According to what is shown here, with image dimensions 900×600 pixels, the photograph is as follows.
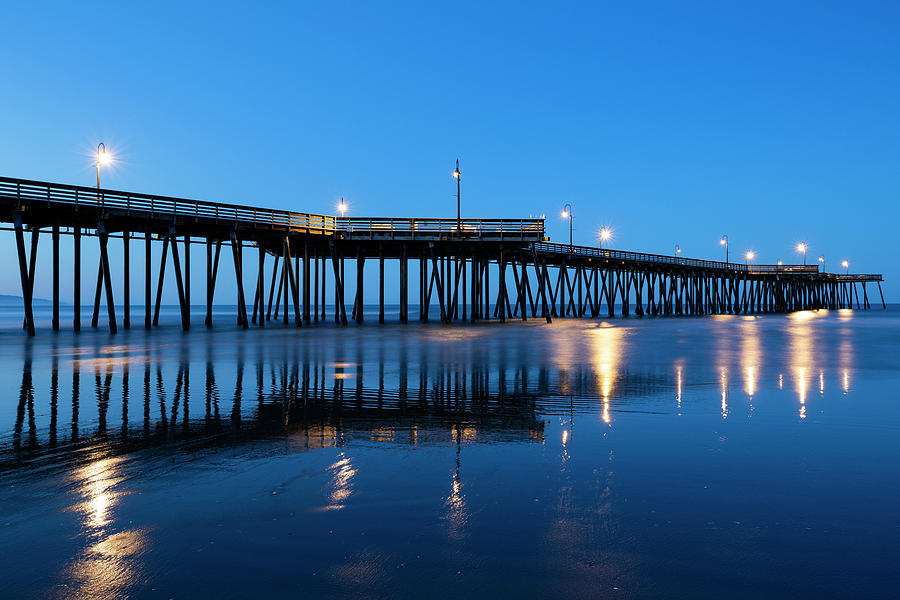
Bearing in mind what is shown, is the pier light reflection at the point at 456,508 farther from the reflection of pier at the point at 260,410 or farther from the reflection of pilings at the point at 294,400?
the reflection of pilings at the point at 294,400

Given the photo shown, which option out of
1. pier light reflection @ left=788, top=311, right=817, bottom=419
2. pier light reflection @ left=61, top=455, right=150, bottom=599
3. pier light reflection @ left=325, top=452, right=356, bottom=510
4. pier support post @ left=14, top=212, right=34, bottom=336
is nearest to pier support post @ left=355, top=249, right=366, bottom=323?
pier support post @ left=14, top=212, right=34, bottom=336

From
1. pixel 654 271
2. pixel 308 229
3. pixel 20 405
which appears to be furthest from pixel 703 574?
pixel 654 271

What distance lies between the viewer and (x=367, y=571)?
368 cm

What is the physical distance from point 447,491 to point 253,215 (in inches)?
1309

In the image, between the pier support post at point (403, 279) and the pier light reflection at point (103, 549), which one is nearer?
the pier light reflection at point (103, 549)

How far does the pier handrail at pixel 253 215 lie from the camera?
27.3 m

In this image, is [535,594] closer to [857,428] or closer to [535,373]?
[857,428]

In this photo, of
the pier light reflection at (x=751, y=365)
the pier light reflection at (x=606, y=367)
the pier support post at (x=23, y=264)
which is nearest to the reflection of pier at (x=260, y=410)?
the pier light reflection at (x=606, y=367)

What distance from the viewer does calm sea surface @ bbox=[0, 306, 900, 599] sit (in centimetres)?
362

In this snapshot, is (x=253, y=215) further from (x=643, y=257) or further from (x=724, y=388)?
(x=643, y=257)

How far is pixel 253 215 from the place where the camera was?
35625 mm

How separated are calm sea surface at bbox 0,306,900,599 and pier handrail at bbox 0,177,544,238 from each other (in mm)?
19302

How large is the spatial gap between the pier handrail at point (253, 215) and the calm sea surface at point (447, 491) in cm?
1930

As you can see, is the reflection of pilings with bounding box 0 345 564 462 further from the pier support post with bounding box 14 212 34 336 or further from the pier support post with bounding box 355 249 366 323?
the pier support post with bounding box 355 249 366 323
